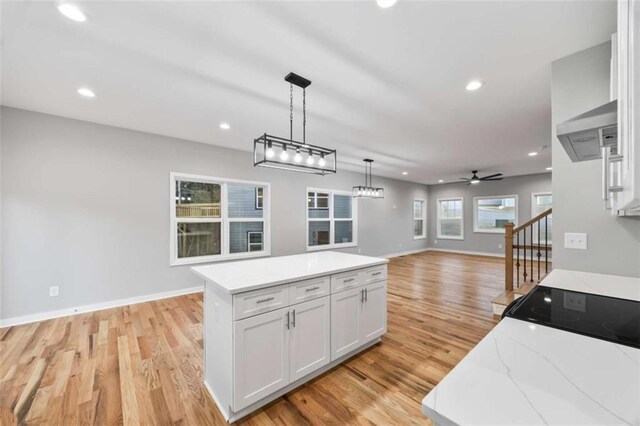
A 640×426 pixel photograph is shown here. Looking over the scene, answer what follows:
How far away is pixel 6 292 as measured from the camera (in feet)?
10.0

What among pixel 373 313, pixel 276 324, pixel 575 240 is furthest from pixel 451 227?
pixel 276 324

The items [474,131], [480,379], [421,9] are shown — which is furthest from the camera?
[474,131]

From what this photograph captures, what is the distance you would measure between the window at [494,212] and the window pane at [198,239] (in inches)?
328

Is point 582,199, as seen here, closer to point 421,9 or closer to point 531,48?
point 531,48

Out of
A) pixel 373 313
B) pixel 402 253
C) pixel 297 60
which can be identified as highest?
pixel 297 60

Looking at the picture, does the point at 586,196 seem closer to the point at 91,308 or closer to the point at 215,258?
the point at 215,258

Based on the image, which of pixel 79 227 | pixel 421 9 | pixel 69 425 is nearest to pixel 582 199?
pixel 421 9

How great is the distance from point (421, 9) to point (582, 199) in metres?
1.84

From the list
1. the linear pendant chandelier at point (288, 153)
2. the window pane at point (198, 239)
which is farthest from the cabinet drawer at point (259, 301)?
the window pane at point (198, 239)

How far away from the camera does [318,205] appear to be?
6520 millimetres

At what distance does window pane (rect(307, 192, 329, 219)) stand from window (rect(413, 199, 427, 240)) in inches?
167

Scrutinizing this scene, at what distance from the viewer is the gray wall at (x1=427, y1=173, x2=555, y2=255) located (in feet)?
25.3

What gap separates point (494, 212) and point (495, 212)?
0.03 m

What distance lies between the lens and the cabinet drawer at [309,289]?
192cm
